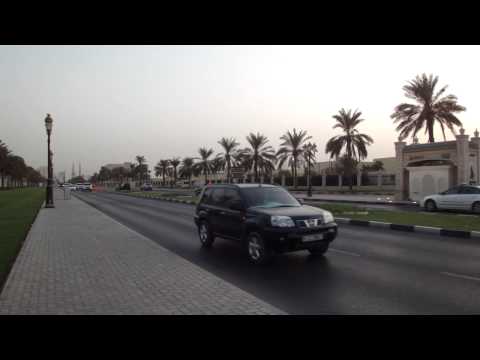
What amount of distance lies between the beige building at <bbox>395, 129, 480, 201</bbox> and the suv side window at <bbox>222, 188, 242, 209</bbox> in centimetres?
2089

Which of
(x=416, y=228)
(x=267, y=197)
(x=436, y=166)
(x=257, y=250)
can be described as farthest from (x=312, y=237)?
(x=436, y=166)

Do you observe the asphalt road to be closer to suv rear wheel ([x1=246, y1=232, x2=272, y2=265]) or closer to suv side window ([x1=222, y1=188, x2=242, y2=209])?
suv rear wheel ([x1=246, y1=232, x2=272, y2=265])

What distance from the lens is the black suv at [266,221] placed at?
7.45 metres

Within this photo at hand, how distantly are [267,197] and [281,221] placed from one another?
4.18 ft

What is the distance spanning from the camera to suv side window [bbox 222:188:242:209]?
8.67 meters

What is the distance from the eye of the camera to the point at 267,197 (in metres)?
8.64

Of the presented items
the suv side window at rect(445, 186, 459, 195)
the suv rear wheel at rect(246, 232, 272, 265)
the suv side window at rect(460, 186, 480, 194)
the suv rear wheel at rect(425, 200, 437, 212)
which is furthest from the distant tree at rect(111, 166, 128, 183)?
the suv rear wheel at rect(246, 232, 272, 265)

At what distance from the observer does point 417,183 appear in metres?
26.7

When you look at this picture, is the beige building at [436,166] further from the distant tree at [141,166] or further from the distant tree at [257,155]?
the distant tree at [141,166]

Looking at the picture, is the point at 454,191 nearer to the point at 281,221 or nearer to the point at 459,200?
the point at 459,200

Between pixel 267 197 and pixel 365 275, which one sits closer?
pixel 365 275
